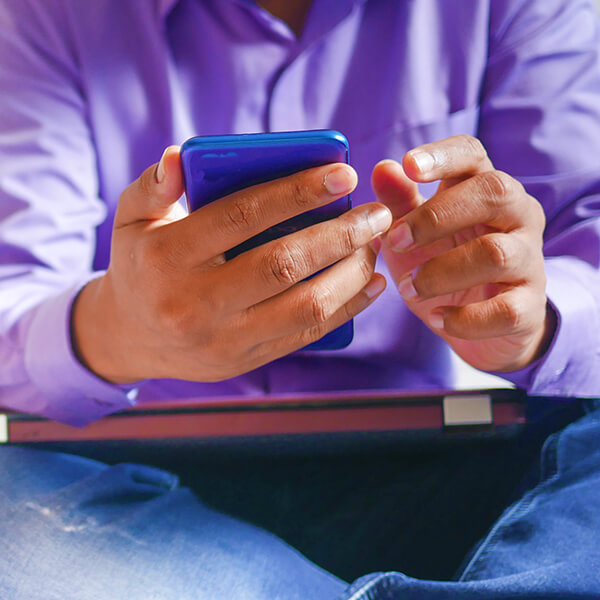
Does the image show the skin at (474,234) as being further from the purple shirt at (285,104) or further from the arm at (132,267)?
the purple shirt at (285,104)

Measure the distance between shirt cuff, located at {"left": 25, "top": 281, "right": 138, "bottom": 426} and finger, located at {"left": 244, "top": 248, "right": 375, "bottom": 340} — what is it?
0.23m

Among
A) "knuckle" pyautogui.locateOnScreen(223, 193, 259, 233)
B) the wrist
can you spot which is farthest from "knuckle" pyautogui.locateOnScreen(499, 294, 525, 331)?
the wrist

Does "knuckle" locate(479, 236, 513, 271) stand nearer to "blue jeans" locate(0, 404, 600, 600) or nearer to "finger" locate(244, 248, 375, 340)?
"finger" locate(244, 248, 375, 340)

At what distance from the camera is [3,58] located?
65cm

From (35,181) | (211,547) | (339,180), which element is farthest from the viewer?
(35,181)

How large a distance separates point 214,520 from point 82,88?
0.57 meters

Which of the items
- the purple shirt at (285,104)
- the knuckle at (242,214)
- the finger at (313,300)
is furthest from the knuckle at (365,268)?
the purple shirt at (285,104)

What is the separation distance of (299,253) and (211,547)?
288 mm

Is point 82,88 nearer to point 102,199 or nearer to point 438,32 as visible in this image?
point 102,199

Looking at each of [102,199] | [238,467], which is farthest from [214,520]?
[102,199]

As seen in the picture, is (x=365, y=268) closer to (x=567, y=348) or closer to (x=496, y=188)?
(x=496, y=188)

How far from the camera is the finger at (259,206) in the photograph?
1.24 feet

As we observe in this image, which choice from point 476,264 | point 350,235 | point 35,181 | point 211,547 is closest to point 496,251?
point 476,264

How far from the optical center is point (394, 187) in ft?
1.60
